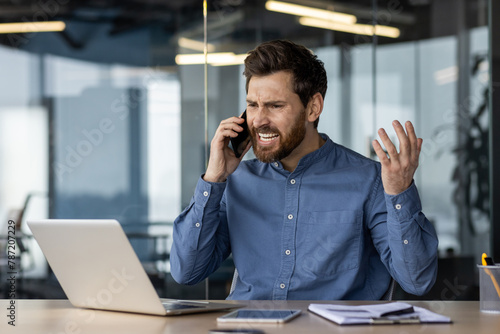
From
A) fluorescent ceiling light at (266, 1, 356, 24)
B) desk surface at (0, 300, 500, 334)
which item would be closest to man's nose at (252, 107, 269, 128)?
desk surface at (0, 300, 500, 334)

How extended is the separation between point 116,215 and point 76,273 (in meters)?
2.78

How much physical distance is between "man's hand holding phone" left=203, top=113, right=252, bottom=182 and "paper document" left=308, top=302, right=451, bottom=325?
0.66m

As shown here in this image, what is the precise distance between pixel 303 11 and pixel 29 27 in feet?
6.21

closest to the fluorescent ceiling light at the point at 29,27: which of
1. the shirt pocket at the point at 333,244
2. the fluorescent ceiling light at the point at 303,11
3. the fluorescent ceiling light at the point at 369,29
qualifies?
the fluorescent ceiling light at the point at 303,11

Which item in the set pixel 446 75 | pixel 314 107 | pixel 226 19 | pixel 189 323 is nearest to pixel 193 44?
pixel 226 19

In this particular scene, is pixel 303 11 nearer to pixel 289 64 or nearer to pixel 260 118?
pixel 289 64

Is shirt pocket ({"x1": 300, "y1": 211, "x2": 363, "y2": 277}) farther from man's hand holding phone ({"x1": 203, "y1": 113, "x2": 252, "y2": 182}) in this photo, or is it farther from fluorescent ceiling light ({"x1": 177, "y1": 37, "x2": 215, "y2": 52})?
fluorescent ceiling light ({"x1": 177, "y1": 37, "x2": 215, "y2": 52})

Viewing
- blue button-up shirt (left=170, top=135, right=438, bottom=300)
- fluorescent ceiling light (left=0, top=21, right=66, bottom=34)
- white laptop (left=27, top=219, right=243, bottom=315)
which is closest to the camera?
white laptop (left=27, top=219, right=243, bottom=315)

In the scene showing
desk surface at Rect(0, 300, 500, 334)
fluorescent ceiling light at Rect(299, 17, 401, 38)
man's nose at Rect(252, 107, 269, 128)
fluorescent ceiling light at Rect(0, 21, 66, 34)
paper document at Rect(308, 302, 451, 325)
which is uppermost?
fluorescent ceiling light at Rect(0, 21, 66, 34)

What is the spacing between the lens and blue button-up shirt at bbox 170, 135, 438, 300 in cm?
206

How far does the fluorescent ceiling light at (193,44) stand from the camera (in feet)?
14.3

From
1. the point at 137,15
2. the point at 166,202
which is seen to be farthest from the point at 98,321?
the point at 137,15

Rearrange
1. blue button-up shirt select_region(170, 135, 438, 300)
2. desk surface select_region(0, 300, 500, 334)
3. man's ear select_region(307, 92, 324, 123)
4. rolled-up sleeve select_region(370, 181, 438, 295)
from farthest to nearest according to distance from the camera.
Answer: man's ear select_region(307, 92, 324, 123)
blue button-up shirt select_region(170, 135, 438, 300)
rolled-up sleeve select_region(370, 181, 438, 295)
desk surface select_region(0, 300, 500, 334)

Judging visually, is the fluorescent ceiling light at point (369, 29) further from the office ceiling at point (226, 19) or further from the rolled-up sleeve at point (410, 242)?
the rolled-up sleeve at point (410, 242)
